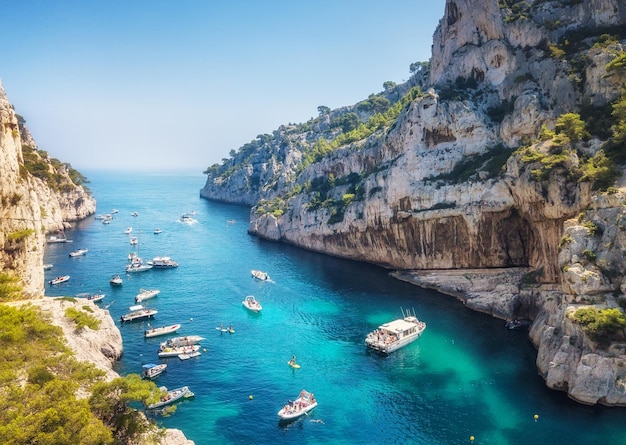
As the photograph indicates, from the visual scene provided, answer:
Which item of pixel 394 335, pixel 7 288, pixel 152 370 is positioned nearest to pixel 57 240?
pixel 152 370

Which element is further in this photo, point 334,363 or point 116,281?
point 116,281

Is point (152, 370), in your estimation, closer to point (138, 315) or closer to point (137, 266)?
point (138, 315)

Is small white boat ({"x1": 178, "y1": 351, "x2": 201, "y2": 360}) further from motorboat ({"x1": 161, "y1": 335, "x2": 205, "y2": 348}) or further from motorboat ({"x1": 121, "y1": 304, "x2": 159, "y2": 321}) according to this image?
motorboat ({"x1": 121, "y1": 304, "x2": 159, "y2": 321})

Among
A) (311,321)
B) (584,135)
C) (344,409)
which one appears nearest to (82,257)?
(311,321)

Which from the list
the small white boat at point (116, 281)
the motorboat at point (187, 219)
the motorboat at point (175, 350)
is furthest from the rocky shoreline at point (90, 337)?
the motorboat at point (187, 219)

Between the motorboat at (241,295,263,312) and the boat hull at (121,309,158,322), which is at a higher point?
the boat hull at (121,309,158,322)

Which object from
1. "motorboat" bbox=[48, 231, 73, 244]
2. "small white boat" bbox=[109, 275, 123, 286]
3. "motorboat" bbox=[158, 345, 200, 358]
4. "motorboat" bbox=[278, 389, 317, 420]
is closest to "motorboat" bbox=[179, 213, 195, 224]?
"motorboat" bbox=[48, 231, 73, 244]

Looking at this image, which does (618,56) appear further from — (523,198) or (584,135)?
(523,198)
